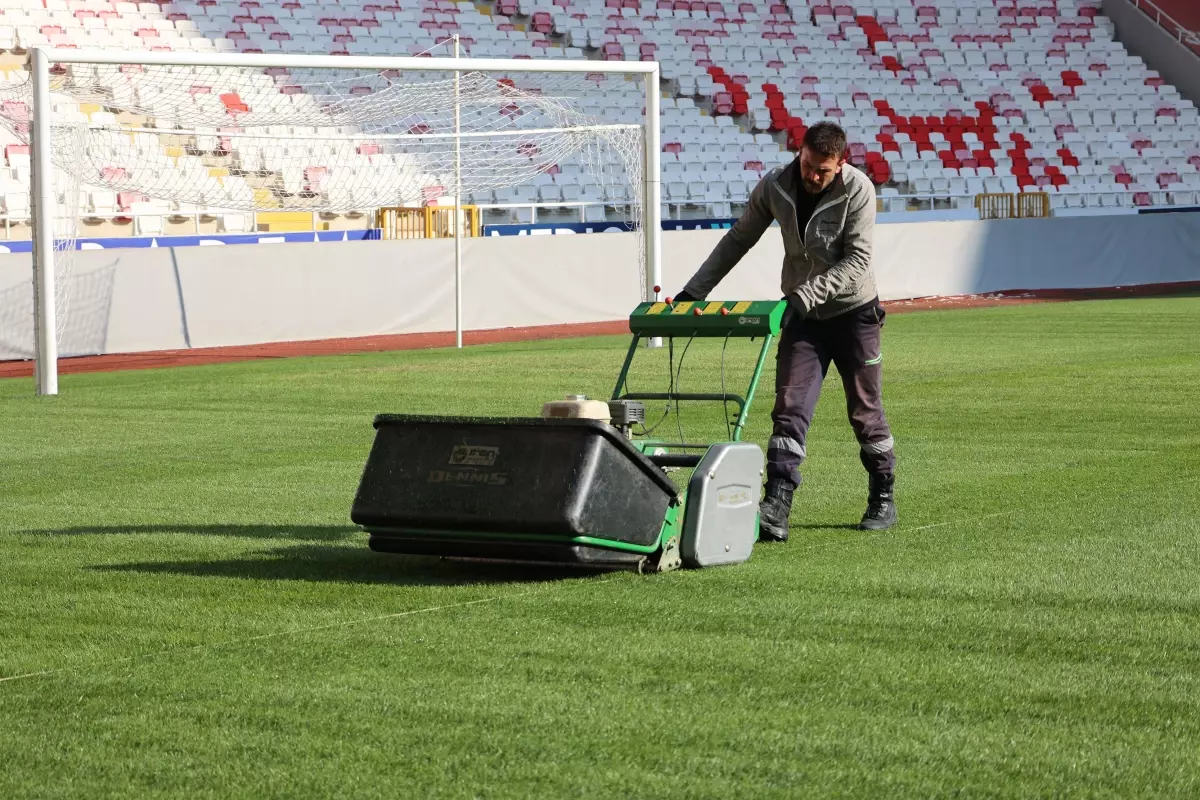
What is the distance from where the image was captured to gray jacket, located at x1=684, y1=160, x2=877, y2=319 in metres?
7.40

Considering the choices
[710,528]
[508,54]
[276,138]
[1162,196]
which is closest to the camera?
[710,528]

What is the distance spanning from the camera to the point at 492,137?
26.0m

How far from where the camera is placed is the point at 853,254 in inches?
293

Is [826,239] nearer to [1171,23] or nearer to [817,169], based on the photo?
[817,169]

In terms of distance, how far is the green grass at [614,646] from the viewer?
13.7 ft

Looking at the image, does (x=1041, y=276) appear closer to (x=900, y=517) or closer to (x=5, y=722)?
(x=900, y=517)

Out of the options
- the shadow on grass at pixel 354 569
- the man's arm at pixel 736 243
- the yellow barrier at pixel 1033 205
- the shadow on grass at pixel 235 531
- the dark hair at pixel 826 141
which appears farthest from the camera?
the yellow barrier at pixel 1033 205

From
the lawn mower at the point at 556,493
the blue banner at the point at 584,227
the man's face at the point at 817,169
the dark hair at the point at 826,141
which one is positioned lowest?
the lawn mower at the point at 556,493

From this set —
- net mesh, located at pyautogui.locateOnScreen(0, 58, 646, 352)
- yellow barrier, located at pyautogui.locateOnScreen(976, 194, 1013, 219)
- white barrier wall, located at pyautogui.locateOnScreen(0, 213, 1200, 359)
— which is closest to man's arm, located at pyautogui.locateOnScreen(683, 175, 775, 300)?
net mesh, located at pyautogui.locateOnScreen(0, 58, 646, 352)

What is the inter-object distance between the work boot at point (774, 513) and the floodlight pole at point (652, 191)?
1271cm

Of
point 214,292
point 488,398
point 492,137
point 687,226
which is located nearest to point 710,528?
point 488,398

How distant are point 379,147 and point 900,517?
63.7 feet

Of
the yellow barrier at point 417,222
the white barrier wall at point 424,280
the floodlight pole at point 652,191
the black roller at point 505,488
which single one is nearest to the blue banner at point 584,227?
the yellow barrier at point 417,222

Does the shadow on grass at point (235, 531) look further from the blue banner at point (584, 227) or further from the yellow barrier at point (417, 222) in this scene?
the blue banner at point (584, 227)
